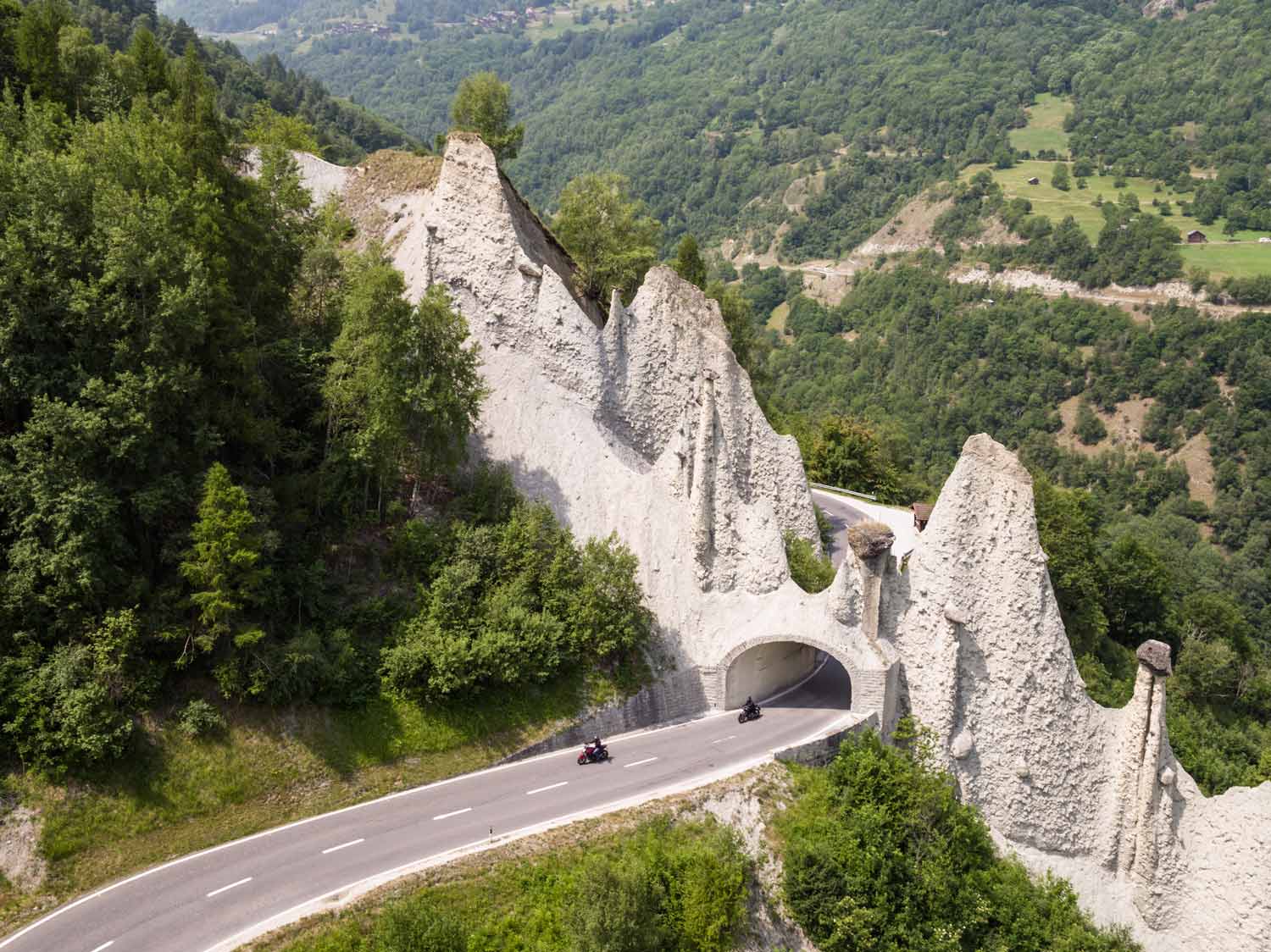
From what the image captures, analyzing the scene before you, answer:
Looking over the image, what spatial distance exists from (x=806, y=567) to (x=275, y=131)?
3559 cm

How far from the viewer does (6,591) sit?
24.1m

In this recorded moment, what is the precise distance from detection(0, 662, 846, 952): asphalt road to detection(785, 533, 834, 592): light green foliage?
213 inches

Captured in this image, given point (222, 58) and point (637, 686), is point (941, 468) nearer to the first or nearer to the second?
point (637, 686)

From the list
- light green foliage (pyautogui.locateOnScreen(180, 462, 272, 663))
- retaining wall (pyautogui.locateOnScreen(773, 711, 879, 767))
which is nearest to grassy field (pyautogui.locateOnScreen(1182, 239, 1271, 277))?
retaining wall (pyautogui.locateOnScreen(773, 711, 879, 767))

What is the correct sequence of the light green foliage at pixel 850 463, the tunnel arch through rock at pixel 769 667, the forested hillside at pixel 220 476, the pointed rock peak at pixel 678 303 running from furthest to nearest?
1. the light green foliage at pixel 850 463
2. the pointed rock peak at pixel 678 303
3. the tunnel arch through rock at pixel 769 667
4. the forested hillside at pixel 220 476

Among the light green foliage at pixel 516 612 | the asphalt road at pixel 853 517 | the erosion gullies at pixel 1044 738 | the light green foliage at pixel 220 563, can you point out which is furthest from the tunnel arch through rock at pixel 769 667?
the light green foliage at pixel 220 563

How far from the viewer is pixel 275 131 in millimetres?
48500

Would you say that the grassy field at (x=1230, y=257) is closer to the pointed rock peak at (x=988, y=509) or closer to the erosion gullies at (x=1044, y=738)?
the pointed rock peak at (x=988, y=509)

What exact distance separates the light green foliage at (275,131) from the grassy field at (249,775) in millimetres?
32914

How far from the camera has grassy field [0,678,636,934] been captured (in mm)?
22797

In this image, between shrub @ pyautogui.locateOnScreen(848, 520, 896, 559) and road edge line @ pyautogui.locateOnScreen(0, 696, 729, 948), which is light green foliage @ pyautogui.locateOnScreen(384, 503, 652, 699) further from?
shrub @ pyautogui.locateOnScreen(848, 520, 896, 559)

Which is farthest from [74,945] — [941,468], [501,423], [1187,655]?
[941,468]

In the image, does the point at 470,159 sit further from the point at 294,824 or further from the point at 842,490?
the point at 842,490

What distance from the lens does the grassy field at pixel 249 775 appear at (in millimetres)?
22797
